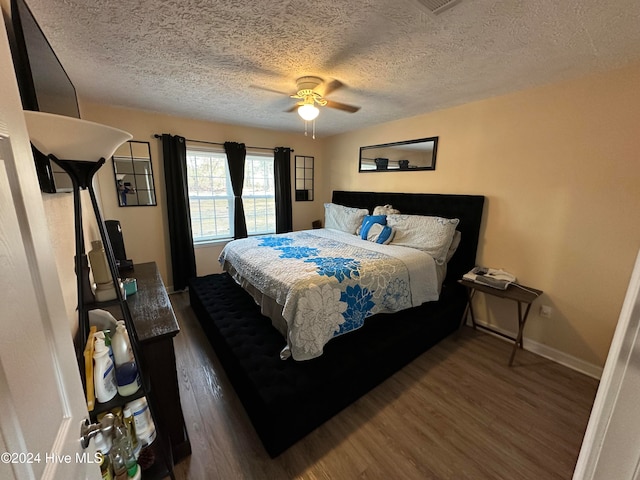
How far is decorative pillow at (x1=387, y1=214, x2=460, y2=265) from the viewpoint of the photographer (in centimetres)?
267

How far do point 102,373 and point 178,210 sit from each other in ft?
9.04

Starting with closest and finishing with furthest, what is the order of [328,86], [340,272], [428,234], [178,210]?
[340,272], [328,86], [428,234], [178,210]

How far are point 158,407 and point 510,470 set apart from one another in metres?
1.98

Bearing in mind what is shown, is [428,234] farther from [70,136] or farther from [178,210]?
[178,210]

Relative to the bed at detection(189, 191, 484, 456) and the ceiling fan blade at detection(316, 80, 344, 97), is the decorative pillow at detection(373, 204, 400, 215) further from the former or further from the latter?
the ceiling fan blade at detection(316, 80, 344, 97)

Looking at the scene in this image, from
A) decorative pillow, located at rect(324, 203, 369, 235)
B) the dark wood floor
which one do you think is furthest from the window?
the dark wood floor

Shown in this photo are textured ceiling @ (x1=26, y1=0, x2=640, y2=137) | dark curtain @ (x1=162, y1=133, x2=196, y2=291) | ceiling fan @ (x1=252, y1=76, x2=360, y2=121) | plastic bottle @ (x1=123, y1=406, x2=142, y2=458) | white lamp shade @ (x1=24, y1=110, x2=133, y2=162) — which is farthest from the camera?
dark curtain @ (x1=162, y1=133, x2=196, y2=291)

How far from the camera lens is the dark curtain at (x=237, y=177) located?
12.2 feet

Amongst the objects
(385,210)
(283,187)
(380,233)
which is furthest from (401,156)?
(283,187)

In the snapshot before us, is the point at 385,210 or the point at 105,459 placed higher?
the point at 385,210

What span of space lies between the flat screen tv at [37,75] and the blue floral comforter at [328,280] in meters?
1.34

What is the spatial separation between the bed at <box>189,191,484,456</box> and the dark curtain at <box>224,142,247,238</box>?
106 centimetres

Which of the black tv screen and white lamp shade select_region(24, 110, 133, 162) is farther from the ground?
the black tv screen

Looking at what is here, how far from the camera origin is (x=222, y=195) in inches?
156
